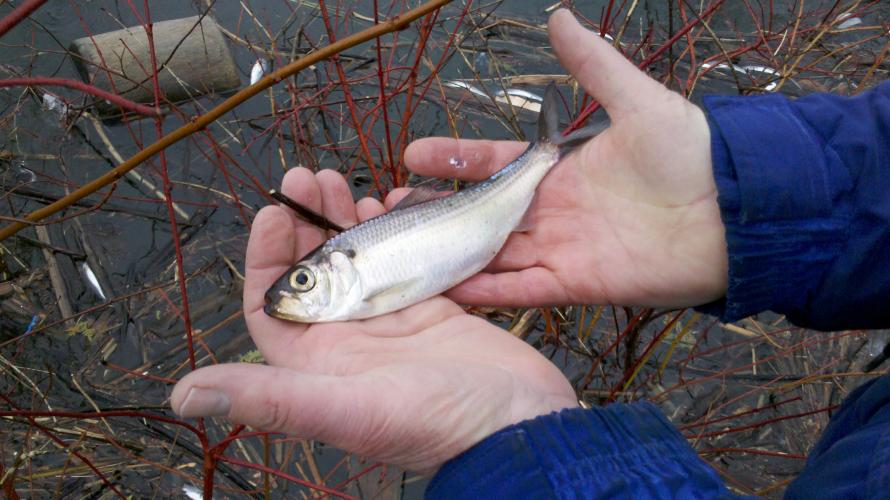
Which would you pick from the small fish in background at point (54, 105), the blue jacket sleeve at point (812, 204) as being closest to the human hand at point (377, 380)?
the blue jacket sleeve at point (812, 204)

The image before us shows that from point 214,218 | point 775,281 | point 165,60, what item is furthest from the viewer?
point 165,60

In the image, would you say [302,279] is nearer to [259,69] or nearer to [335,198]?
[335,198]

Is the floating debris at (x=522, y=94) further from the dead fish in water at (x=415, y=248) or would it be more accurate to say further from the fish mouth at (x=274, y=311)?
the fish mouth at (x=274, y=311)

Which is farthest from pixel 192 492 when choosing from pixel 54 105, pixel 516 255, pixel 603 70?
pixel 54 105

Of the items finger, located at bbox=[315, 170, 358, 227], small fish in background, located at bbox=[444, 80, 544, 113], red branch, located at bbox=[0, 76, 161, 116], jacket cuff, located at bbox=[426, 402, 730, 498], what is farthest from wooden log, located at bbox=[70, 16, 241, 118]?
jacket cuff, located at bbox=[426, 402, 730, 498]

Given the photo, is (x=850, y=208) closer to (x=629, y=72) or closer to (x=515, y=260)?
(x=629, y=72)

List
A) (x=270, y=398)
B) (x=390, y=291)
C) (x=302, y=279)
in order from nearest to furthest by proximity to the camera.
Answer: (x=270, y=398) < (x=302, y=279) < (x=390, y=291)
